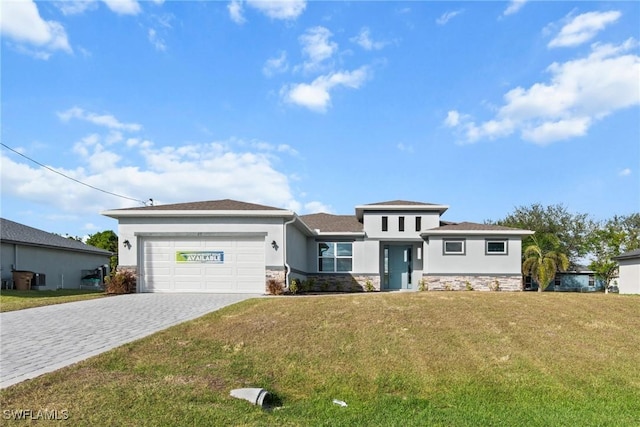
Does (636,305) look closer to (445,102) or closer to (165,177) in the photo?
(445,102)

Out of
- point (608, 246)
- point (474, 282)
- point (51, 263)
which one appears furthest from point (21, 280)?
point (608, 246)

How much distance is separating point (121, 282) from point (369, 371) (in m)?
12.2

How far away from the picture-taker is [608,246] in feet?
106

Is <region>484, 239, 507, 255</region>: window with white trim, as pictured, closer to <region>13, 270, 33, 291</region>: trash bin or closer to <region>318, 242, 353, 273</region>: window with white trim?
<region>318, 242, 353, 273</region>: window with white trim

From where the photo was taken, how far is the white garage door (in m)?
16.0

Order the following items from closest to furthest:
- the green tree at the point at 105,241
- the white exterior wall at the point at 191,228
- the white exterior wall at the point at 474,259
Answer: the white exterior wall at the point at 191,228 < the white exterior wall at the point at 474,259 < the green tree at the point at 105,241

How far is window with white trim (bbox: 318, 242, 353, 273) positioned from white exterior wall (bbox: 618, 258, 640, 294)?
15400 millimetres

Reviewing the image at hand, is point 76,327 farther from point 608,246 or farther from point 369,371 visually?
point 608,246

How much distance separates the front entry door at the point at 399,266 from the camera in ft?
71.4

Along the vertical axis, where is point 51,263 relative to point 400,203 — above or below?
below

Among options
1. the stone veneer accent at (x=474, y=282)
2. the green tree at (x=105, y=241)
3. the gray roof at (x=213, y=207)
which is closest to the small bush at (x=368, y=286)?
the stone veneer accent at (x=474, y=282)

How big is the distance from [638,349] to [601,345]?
601 millimetres

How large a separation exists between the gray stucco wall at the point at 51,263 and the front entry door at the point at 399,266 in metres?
17.3

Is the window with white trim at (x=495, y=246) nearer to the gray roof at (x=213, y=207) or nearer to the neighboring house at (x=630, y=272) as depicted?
the neighboring house at (x=630, y=272)
